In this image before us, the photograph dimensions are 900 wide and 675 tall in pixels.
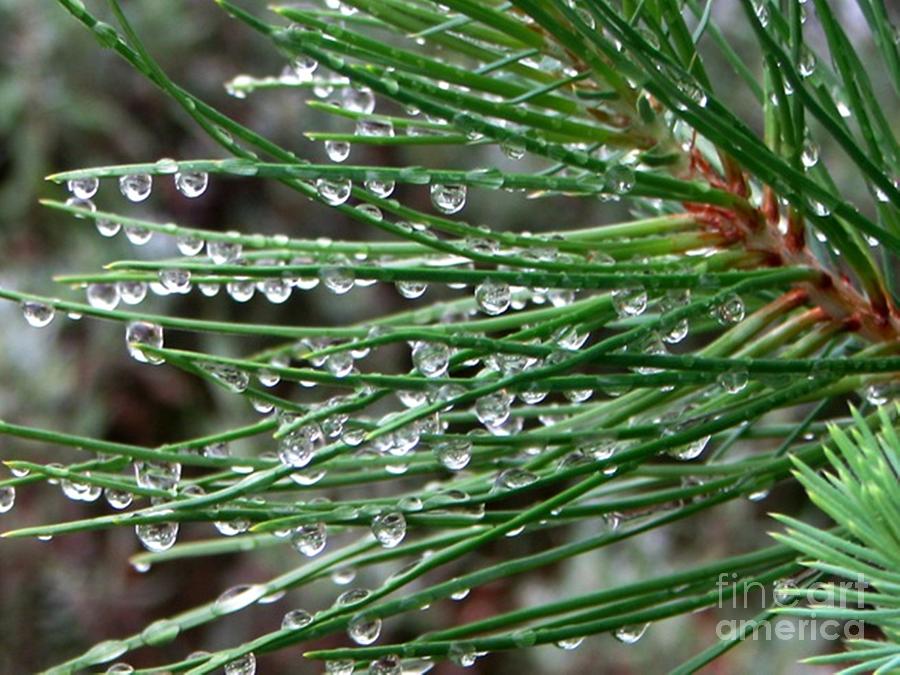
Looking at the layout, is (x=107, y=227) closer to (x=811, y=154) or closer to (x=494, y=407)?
(x=494, y=407)

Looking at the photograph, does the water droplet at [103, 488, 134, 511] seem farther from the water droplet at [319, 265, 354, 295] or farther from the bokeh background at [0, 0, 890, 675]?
the bokeh background at [0, 0, 890, 675]

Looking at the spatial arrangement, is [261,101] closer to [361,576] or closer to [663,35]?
[361,576]

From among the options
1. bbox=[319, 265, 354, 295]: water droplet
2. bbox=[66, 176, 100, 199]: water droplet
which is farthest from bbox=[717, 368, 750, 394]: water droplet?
bbox=[66, 176, 100, 199]: water droplet

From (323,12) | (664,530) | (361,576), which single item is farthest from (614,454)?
(664,530)

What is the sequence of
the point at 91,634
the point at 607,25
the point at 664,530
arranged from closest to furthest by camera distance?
1. the point at 607,25
2. the point at 91,634
3. the point at 664,530

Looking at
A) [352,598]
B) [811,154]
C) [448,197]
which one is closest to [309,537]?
[352,598]

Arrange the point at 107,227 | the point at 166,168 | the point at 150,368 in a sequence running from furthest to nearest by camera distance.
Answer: the point at 150,368
the point at 107,227
the point at 166,168
